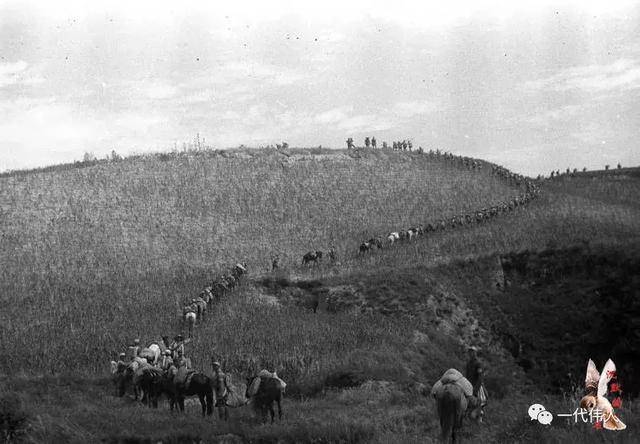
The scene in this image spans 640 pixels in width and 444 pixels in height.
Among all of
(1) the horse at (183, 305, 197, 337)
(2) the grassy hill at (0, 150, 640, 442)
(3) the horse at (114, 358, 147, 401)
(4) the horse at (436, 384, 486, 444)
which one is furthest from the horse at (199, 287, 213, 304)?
(4) the horse at (436, 384, 486, 444)

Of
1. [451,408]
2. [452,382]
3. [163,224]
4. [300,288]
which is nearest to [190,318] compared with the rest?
[300,288]

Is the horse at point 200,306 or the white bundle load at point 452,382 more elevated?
the white bundle load at point 452,382

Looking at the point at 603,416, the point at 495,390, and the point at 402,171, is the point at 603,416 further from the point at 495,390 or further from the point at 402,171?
the point at 402,171

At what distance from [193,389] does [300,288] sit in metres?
15.7

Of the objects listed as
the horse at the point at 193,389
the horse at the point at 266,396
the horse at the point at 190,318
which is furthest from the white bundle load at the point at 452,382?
the horse at the point at 190,318

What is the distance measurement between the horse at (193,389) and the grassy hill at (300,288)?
0.69 meters

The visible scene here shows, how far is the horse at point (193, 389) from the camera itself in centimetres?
1666

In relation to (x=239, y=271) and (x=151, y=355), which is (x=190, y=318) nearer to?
(x=151, y=355)

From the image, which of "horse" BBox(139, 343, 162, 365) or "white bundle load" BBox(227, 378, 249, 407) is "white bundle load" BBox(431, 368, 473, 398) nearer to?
"white bundle load" BBox(227, 378, 249, 407)

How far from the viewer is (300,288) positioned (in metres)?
32.4

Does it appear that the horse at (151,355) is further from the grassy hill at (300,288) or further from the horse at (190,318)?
the horse at (190,318)

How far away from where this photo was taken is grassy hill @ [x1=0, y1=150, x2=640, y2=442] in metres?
16.9

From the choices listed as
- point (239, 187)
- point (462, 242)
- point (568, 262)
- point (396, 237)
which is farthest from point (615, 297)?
point (239, 187)

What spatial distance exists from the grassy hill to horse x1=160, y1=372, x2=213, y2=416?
69cm
